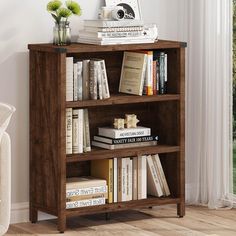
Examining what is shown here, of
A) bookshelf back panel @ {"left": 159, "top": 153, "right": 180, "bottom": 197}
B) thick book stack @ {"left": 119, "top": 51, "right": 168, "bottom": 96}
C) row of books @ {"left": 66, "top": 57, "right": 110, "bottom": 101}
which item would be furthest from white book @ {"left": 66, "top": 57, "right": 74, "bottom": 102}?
bookshelf back panel @ {"left": 159, "top": 153, "right": 180, "bottom": 197}

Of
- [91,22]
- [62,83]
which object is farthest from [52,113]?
[91,22]

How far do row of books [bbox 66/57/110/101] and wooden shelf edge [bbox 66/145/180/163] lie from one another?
306 mm

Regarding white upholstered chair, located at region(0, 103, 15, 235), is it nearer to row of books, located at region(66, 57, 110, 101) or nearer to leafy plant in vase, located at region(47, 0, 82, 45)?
row of books, located at region(66, 57, 110, 101)

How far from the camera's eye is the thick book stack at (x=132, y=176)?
466 cm

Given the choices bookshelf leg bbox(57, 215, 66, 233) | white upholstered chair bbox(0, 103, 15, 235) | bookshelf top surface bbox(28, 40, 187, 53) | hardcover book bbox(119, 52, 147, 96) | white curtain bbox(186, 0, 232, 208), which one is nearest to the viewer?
white upholstered chair bbox(0, 103, 15, 235)

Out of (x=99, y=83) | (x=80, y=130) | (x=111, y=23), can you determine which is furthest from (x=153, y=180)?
(x=111, y=23)

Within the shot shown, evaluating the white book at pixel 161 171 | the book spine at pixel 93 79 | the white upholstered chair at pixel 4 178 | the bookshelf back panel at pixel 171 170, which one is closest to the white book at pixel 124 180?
the white book at pixel 161 171

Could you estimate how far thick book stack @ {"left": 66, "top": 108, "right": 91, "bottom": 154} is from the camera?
4462mm

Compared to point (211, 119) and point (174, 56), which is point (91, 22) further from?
point (211, 119)

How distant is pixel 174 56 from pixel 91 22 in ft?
1.82

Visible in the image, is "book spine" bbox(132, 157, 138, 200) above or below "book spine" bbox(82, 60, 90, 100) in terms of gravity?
below

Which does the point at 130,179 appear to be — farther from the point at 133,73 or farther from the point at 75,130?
the point at 133,73

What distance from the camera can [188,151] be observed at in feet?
17.0

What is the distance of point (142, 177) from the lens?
477 centimetres
